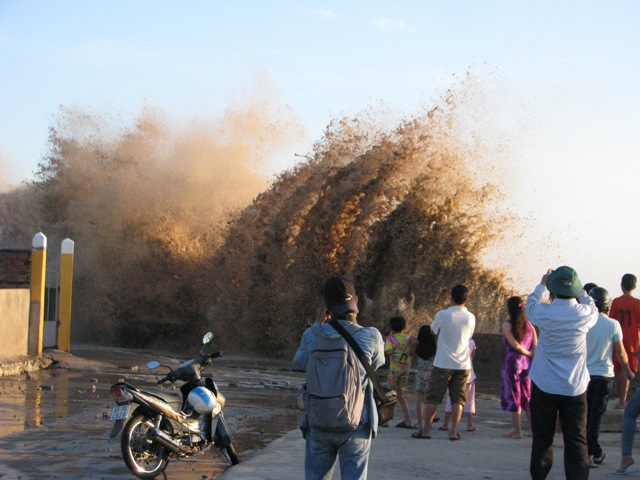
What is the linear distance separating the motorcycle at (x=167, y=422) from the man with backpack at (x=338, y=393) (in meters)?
2.64

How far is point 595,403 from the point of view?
7648 millimetres

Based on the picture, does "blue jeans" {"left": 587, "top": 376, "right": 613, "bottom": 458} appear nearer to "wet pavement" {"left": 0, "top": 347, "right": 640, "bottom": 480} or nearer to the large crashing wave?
"wet pavement" {"left": 0, "top": 347, "right": 640, "bottom": 480}

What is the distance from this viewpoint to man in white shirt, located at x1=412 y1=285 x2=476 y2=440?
29.0 ft

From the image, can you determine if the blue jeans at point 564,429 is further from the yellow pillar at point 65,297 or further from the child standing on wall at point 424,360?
the yellow pillar at point 65,297

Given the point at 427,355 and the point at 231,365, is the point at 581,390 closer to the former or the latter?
the point at 427,355

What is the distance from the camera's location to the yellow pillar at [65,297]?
18.5m

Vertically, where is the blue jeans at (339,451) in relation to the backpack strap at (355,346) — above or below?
below

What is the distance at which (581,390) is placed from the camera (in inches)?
245

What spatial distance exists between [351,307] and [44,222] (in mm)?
32126

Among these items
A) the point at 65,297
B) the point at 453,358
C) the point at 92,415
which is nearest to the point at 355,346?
the point at 453,358

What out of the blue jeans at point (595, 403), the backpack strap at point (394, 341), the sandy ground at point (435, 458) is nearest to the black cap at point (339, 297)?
the sandy ground at point (435, 458)

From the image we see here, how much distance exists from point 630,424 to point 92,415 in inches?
241

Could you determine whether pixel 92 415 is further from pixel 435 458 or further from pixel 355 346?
pixel 355 346

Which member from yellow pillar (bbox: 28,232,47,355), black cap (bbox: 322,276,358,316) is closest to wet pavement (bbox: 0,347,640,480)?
Answer: yellow pillar (bbox: 28,232,47,355)
